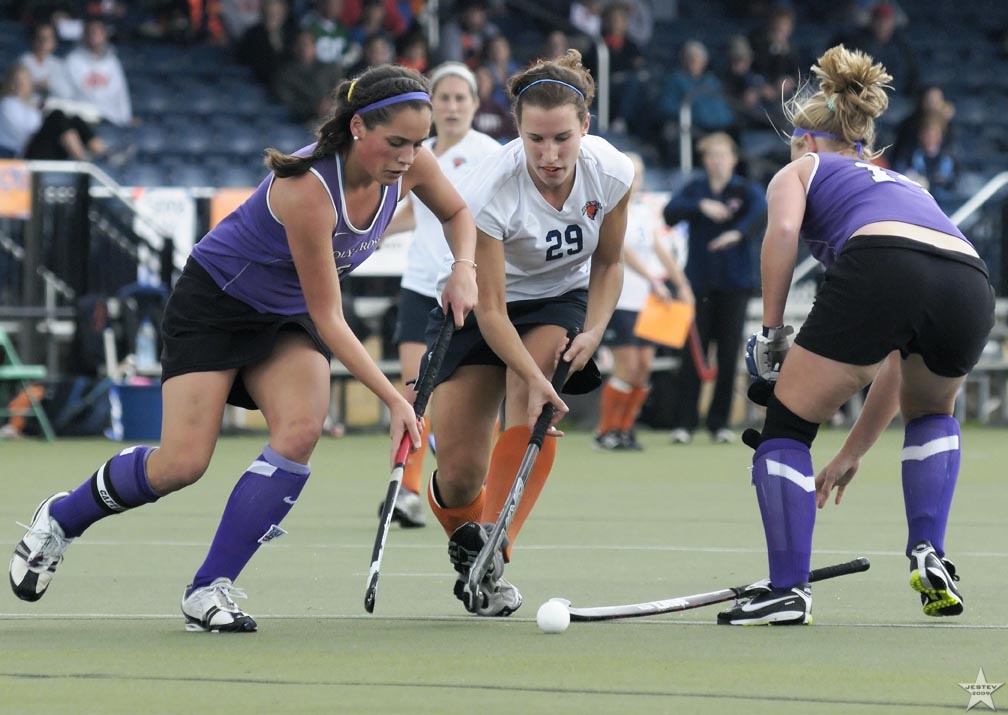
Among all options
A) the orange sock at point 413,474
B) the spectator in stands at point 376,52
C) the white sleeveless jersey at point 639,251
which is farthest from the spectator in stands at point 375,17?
the orange sock at point 413,474

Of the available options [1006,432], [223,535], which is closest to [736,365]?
[1006,432]

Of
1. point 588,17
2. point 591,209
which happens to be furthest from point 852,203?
point 588,17

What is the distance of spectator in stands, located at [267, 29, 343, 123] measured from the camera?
636 inches

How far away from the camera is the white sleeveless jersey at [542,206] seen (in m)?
5.27

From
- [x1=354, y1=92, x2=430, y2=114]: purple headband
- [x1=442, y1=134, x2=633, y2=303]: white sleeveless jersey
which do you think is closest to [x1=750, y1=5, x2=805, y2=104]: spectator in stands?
[x1=442, y1=134, x2=633, y2=303]: white sleeveless jersey

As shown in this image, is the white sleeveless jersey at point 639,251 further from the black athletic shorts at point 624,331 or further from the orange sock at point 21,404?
the orange sock at point 21,404

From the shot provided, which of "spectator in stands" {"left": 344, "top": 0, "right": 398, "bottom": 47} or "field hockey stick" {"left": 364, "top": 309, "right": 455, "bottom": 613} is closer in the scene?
"field hockey stick" {"left": 364, "top": 309, "right": 455, "bottom": 613}

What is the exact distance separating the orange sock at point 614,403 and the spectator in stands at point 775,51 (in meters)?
6.86

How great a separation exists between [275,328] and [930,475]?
1826mm

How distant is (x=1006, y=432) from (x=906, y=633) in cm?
970

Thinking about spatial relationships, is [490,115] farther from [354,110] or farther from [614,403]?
[354,110]

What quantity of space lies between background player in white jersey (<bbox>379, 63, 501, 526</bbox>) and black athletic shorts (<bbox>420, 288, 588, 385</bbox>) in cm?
190

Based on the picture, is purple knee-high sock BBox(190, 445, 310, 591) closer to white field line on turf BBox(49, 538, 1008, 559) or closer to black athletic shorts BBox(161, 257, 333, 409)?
black athletic shorts BBox(161, 257, 333, 409)

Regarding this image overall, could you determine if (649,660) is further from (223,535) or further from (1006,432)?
(1006,432)
